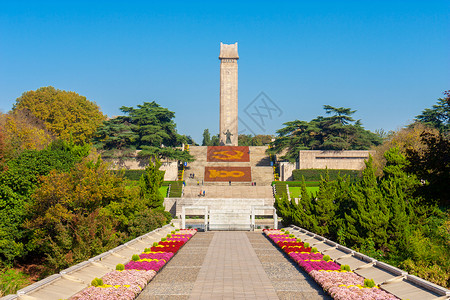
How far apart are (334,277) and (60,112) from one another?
7200 cm

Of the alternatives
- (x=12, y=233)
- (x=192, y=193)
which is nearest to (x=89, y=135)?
(x=192, y=193)

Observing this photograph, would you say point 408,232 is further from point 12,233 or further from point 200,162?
point 200,162

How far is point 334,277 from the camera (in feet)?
53.5

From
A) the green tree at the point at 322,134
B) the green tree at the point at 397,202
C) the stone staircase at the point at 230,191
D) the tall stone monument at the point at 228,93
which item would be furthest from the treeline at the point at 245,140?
the green tree at the point at 397,202

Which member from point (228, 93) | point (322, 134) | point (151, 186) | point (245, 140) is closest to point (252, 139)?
point (245, 140)

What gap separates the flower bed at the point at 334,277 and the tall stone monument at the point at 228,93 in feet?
203

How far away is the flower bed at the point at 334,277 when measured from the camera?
549 inches

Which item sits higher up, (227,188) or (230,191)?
(227,188)

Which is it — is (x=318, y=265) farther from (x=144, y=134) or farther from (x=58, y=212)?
(x=144, y=134)

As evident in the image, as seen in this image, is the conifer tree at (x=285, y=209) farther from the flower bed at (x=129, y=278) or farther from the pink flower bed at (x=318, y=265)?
the pink flower bed at (x=318, y=265)

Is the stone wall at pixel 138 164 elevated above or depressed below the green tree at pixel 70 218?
above

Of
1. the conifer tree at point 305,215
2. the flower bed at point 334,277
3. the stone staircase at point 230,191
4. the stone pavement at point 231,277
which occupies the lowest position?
the stone pavement at point 231,277

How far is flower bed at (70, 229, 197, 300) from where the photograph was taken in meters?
14.0

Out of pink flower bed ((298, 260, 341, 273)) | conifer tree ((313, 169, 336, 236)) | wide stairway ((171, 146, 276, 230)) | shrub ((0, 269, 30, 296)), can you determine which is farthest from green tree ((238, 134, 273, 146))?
pink flower bed ((298, 260, 341, 273))
